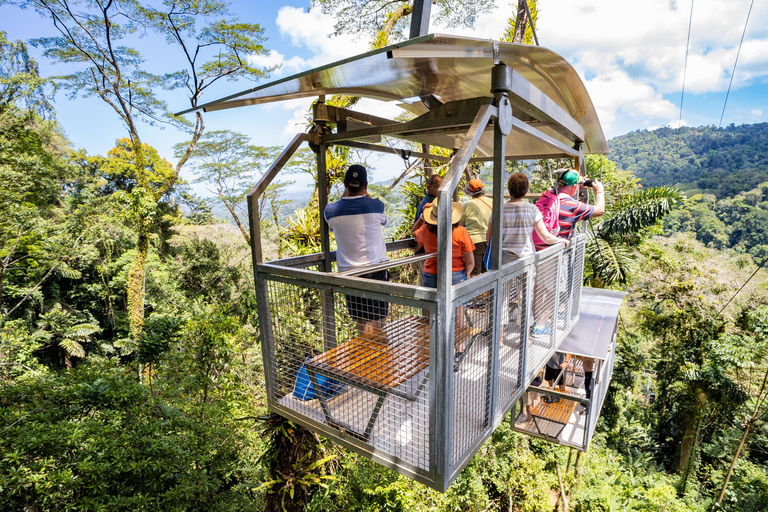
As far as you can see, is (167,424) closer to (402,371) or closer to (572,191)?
(402,371)

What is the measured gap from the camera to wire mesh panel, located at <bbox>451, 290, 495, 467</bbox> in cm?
205

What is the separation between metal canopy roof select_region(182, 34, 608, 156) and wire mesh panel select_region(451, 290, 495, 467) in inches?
50.0

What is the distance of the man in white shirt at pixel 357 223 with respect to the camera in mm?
2832

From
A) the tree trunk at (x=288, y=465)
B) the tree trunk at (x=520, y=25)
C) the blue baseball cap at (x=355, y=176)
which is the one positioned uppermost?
the tree trunk at (x=520, y=25)

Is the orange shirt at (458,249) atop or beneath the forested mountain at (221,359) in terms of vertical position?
atop

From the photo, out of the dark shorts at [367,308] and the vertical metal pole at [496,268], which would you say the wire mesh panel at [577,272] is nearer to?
the vertical metal pole at [496,268]

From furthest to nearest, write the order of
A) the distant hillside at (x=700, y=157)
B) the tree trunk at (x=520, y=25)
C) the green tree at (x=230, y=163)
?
the distant hillside at (x=700, y=157)
the green tree at (x=230, y=163)
the tree trunk at (x=520, y=25)

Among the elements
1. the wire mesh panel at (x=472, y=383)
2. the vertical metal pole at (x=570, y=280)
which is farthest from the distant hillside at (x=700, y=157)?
the wire mesh panel at (x=472, y=383)

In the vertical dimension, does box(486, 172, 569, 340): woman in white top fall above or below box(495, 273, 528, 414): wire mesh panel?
above

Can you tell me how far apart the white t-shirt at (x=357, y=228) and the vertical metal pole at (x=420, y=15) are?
5.72 ft

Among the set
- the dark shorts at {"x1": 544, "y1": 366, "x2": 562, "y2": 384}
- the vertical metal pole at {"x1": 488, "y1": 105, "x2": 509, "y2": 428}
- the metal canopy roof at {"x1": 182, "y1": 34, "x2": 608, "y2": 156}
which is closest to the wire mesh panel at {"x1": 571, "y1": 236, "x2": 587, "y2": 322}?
the dark shorts at {"x1": 544, "y1": 366, "x2": 562, "y2": 384}

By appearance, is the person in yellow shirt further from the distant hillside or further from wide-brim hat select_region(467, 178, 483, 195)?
the distant hillside

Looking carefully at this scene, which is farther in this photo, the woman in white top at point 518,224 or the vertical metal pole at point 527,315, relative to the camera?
the woman in white top at point 518,224

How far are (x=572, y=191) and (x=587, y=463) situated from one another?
10.9 m
